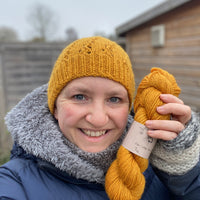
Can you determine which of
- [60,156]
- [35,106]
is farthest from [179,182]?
[35,106]

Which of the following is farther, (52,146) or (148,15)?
(148,15)

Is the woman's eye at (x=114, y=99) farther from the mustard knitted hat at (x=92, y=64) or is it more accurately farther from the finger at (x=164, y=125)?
the finger at (x=164, y=125)

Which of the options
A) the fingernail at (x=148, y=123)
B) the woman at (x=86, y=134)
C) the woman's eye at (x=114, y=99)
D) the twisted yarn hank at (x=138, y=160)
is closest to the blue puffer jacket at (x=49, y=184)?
the woman at (x=86, y=134)

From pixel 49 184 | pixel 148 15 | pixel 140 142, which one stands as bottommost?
pixel 49 184

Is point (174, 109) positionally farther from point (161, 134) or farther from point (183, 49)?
point (183, 49)

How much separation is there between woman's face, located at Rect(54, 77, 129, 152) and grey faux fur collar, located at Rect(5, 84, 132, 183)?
5cm

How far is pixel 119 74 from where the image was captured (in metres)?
1.15

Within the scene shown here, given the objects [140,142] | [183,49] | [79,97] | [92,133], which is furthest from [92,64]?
[183,49]

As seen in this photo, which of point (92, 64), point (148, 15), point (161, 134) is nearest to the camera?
point (161, 134)

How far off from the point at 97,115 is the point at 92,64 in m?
0.27

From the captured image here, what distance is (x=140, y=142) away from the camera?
1.02 metres

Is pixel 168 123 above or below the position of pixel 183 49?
below

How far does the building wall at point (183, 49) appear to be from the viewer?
14.5 feet

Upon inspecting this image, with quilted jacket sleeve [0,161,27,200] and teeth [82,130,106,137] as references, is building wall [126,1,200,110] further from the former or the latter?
quilted jacket sleeve [0,161,27,200]
